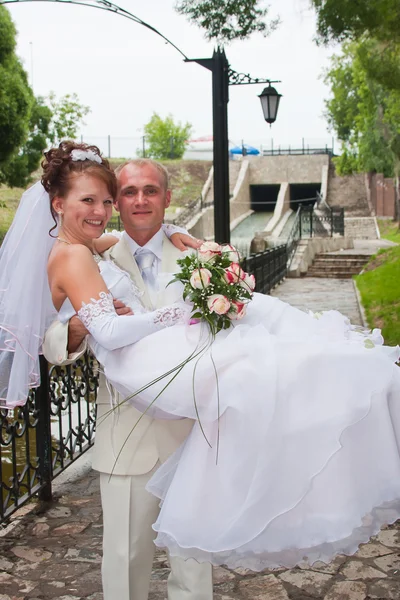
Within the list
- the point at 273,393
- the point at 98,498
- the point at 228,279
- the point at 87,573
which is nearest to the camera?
the point at 273,393

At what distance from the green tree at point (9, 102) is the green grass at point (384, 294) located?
12524mm

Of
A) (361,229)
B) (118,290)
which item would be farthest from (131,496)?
(361,229)

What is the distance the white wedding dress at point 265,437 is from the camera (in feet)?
7.85

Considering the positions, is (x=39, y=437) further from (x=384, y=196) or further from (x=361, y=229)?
(x=384, y=196)

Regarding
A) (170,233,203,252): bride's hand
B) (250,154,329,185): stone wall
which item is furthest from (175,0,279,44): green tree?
(250,154,329,185): stone wall

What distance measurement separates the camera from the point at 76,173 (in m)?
2.76

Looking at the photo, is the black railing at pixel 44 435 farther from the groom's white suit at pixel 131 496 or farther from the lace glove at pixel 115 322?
the lace glove at pixel 115 322

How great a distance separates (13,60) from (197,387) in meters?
24.9

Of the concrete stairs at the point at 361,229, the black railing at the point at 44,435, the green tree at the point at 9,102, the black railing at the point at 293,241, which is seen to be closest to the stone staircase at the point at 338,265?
the black railing at the point at 293,241

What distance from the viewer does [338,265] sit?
24.1 m

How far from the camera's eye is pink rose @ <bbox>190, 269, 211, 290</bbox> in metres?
2.58

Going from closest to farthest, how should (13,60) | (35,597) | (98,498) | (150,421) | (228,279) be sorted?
(228,279), (150,421), (35,597), (98,498), (13,60)

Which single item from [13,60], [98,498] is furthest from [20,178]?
[98,498]

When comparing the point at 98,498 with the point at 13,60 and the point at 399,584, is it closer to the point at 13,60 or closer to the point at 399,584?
→ the point at 399,584
